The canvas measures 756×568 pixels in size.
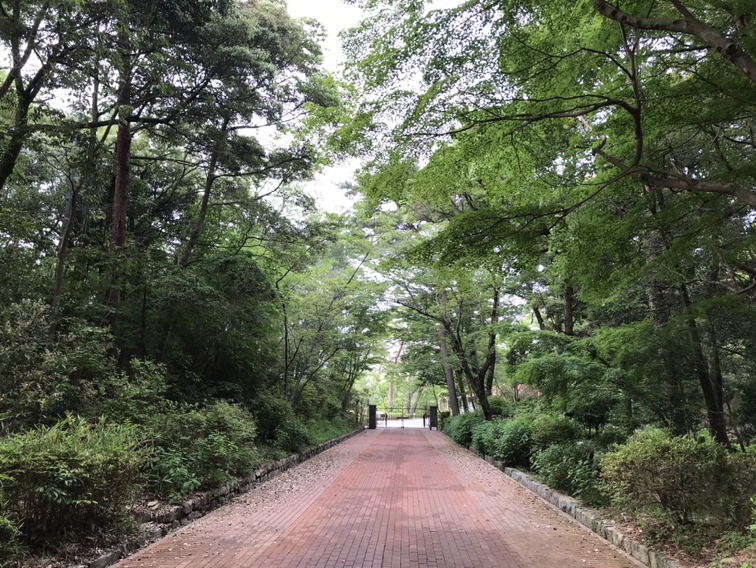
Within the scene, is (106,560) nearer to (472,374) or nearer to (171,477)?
(171,477)

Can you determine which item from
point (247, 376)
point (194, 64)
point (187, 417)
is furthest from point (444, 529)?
point (194, 64)

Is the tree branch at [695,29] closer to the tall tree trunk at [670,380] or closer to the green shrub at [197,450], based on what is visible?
the tall tree trunk at [670,380]

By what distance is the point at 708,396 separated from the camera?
7.14 meters

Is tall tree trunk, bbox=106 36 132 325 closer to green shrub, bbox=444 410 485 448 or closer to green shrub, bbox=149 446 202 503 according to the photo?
green shrub, bbox=149 446 202 503

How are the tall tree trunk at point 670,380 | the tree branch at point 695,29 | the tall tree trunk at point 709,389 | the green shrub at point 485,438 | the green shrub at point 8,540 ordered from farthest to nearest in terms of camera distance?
1. the green shrub at point 485,438
2. the tall tree trunk at point 670,380
3. the tall tree trunk at point 709,389
4. the green shrub at point 8,540
5. the tree branch at point 695,29

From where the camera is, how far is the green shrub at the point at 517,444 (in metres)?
10.3

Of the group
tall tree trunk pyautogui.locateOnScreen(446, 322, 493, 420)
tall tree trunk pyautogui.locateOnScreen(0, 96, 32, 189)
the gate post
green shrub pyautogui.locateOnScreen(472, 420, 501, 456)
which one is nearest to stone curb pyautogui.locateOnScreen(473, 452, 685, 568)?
green shrub pyautogui.locateOnScreen(472, 420, 501, 456)

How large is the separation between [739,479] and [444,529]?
3268 mm

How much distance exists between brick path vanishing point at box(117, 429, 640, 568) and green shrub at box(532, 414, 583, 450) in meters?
1.07

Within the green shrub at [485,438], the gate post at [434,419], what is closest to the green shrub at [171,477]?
the green shrub at [485,438]

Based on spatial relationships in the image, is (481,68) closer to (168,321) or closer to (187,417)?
(187,417)

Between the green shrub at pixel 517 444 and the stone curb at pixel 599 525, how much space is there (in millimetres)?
1304

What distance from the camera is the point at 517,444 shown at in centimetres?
1049

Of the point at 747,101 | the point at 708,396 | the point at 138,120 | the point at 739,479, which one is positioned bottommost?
the point at 739,479
